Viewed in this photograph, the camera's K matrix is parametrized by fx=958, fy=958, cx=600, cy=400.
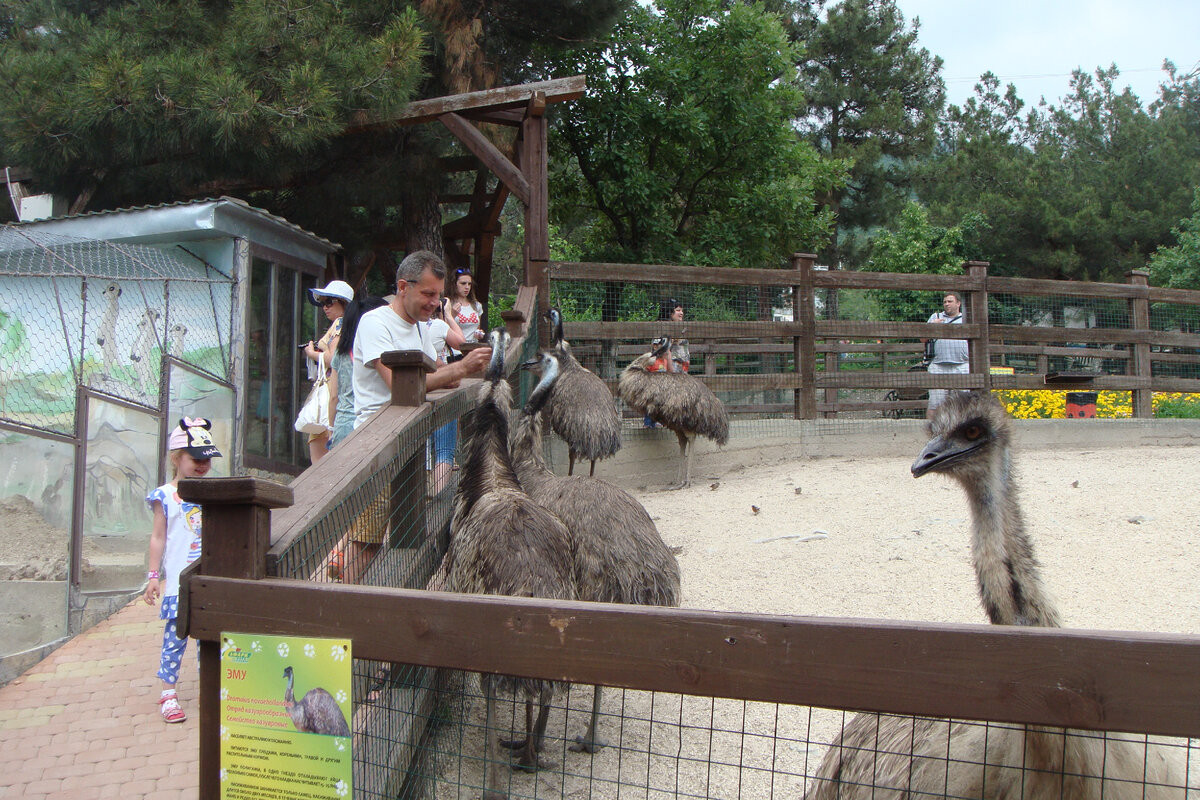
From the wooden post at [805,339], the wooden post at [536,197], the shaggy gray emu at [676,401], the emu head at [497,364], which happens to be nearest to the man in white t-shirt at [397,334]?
the emu head at [497,364]

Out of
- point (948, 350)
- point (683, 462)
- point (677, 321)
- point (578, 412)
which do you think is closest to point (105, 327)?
point (578, 412)

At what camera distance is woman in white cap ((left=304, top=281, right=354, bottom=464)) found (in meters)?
5.61

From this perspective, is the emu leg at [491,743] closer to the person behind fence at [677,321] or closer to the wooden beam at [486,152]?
the person behind fence at [677,321]

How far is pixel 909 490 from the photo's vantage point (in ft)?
25.2

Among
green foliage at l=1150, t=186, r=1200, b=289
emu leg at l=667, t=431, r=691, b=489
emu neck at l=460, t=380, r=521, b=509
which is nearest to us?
emu neck at l=460, t=380, r=521, b=509

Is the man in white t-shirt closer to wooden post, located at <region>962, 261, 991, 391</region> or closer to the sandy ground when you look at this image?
the sandy ground

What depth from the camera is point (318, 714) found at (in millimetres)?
1875

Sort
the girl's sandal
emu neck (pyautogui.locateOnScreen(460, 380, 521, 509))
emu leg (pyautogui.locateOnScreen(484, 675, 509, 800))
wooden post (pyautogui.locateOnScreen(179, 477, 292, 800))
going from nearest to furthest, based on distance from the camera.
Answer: wooden post (pyautogui.locateOnScreen(179, 477, 292, 800)), emu leg (pyautogui.locateOnScreen(484, 675, 509, 800)), emu neck (pyautogui.locateOnScreen(460, 380, 521, 509)), the girl's sandal

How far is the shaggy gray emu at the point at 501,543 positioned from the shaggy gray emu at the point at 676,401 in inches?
198

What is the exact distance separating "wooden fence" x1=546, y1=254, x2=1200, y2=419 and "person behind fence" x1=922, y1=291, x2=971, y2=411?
0.12m

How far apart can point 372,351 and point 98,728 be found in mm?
1943

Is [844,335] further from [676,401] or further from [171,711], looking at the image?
[171,711]

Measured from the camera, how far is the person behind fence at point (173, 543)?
13.2 feet

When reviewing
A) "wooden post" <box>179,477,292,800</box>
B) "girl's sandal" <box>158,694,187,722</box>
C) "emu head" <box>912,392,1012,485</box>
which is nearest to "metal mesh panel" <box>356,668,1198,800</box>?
"wooden post" <box>179,477,292,800</box>
